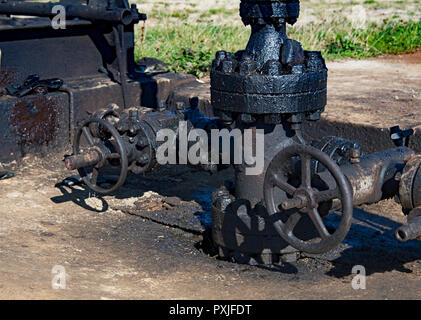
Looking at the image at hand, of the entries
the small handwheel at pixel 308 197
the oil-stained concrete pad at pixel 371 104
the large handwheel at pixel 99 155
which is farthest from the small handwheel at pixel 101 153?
the oil-stained concrete pad at pixel 371 104

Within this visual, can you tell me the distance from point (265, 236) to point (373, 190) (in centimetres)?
51

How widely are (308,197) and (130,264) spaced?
89cm

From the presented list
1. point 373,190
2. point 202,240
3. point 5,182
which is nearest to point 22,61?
point 5,182

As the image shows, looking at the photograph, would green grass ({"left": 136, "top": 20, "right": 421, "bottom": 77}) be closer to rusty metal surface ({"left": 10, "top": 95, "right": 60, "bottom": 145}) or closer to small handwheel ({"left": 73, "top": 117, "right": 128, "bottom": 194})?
rusty metal surface ({"left": 10, "top": 95, "right": 60, "bottom": 145})

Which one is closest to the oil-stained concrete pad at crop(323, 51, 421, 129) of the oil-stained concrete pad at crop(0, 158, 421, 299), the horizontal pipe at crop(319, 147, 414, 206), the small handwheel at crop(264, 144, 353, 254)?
the oil-stained concrete pad at crop(0, 158, 421, 299)

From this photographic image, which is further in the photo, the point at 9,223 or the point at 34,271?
the point at 9,223

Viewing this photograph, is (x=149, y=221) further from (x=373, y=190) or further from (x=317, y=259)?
(x=373, y=190)

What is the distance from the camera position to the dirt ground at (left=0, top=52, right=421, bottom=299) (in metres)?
2.85

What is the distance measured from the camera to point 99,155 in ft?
11.4

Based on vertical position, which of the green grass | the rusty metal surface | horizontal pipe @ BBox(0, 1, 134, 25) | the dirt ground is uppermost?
horizontal pipe @ BBox(0, 1, 134, 25)

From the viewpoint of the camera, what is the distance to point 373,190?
3.02 meters

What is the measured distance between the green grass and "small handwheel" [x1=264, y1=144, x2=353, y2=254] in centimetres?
347

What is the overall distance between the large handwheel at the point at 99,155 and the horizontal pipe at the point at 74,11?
1.27 meters

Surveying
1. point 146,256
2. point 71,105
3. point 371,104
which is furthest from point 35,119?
point 371,104
